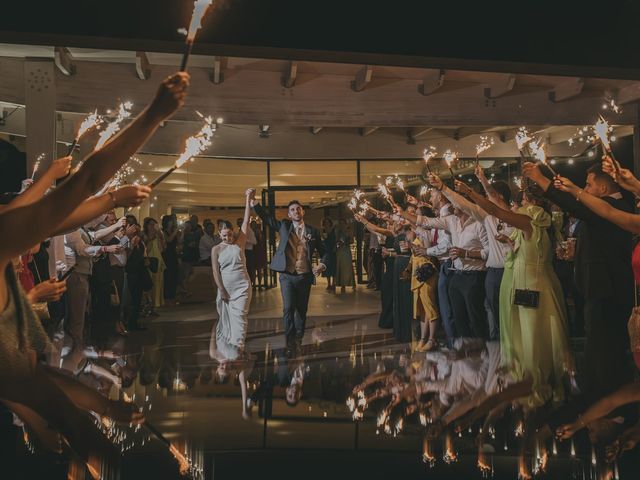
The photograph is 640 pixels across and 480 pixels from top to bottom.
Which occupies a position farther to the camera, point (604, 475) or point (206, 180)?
point (206, 180)

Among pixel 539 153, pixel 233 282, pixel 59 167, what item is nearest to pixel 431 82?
pixel 233 282

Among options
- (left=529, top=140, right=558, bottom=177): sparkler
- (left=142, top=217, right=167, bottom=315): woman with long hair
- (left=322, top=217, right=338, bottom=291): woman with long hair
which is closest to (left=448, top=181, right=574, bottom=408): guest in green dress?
(left=529, top=140, right=558, bottom=177): sparkler

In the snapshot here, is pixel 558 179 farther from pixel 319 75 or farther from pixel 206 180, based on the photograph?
pixel 206 180

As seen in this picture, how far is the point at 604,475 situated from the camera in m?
2.54

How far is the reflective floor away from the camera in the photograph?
2.63 m

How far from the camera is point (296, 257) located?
9141 mm

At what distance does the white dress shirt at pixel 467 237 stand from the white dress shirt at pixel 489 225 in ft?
0.41

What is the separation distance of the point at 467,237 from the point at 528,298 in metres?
2.10

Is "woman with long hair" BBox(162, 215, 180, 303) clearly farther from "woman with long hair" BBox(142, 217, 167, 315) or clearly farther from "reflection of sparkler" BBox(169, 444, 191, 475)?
"reflection of sparkler" BBox(169, 444, 191, 475)

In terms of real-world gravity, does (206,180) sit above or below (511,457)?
above

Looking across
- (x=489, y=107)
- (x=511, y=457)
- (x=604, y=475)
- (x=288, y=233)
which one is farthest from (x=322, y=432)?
(x=489, y=107)

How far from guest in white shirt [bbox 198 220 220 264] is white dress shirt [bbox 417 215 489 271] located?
831 cm

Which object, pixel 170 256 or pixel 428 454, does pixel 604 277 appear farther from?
pixel 170 256

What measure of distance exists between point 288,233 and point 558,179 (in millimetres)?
5322
